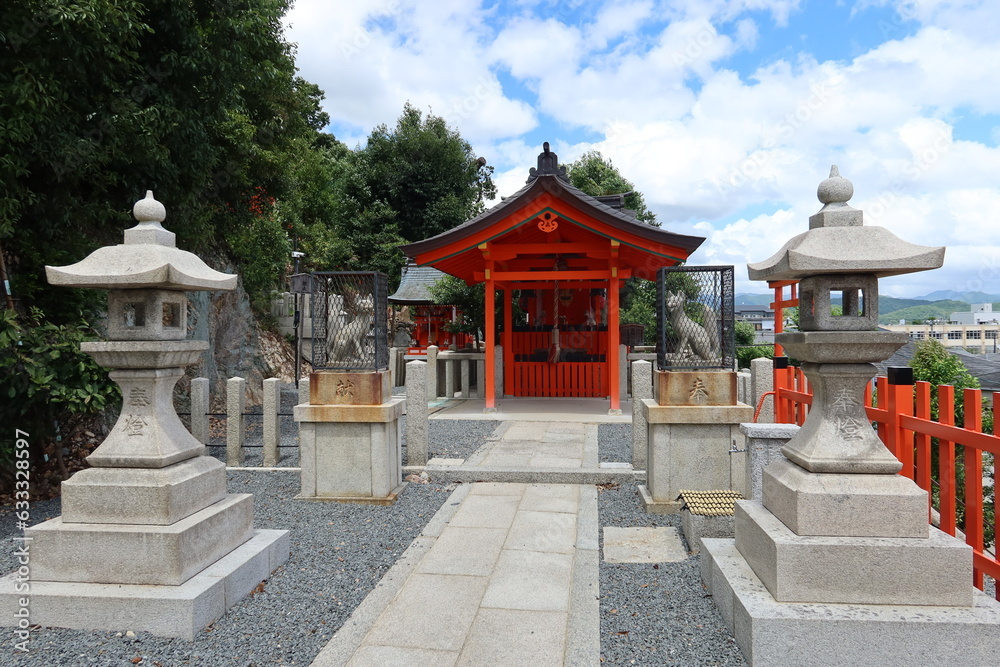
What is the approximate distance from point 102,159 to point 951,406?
7631 mm

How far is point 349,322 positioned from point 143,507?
271 centimetres

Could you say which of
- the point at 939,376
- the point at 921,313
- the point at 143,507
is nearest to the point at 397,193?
the point at 939,376

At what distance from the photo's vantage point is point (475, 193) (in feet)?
89.2

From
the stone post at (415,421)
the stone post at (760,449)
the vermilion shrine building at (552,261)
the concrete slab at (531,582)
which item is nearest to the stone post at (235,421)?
the stone post at (415,421)

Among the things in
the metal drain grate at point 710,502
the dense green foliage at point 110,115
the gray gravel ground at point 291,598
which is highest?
the dense green foliage at point 110,115

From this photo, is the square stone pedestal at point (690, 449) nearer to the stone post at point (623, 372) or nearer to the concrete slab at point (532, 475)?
the concrete slab at point (532, 475)

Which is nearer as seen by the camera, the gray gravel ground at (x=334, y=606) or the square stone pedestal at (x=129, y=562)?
the gray gravel ground at (x=334, y=606)

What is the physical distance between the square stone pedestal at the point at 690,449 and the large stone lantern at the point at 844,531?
1901 millimetres

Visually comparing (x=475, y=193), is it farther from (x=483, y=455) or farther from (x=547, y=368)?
(x=483, y=455)

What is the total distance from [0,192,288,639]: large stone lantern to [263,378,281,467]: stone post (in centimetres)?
320

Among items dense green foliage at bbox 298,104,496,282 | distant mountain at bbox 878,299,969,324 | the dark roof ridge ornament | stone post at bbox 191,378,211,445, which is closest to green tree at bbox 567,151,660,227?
dense green foliage at bbox 298,104,496,282

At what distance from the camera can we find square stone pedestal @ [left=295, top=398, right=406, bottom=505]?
5.31m

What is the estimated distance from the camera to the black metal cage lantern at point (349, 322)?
5.42 metres

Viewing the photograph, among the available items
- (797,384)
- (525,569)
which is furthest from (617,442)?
(525,569)
